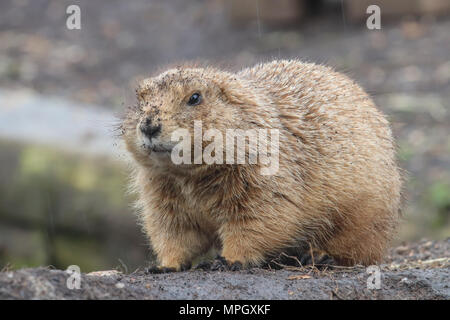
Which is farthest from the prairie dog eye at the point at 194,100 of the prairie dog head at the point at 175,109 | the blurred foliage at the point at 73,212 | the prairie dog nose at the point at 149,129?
the blurred foliage at the point at 73,212

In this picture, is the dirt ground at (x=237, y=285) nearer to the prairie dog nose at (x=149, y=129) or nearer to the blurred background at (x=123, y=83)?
the prairie dog nose at (x=149, y=129)

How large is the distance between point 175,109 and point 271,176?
0.99 metres

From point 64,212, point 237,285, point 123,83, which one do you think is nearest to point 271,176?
point 237,285

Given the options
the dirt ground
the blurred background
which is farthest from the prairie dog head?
the dirt ground

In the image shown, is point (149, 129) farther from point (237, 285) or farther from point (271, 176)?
point (237, 285)

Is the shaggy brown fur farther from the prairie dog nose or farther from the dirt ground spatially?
Answer: the dirt ground

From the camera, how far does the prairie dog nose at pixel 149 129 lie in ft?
18.2

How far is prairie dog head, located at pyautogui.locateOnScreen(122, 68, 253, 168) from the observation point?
561 centimetres

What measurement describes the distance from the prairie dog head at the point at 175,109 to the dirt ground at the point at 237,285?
1.03 metres

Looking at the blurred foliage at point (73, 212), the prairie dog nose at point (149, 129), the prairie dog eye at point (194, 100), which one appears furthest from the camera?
Answer: the blurred foliage at point (73, 212)

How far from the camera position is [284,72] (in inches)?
281

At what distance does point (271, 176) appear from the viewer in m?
6.02

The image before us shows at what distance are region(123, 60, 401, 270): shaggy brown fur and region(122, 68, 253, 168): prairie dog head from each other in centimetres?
1
